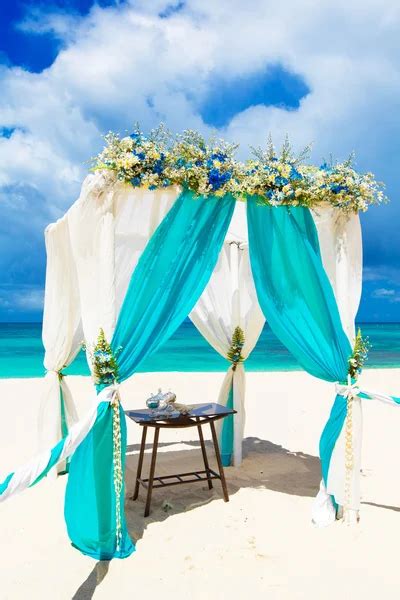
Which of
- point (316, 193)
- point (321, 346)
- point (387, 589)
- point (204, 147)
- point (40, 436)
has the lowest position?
point (387, 589)

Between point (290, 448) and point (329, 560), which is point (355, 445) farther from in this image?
point (290, 448)

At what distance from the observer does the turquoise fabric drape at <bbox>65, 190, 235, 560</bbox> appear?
3.66 metres

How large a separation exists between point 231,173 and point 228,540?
107 inches

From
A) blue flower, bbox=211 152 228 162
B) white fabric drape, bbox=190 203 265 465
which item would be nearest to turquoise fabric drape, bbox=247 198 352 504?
blue flower, bbox=211 152 228 162

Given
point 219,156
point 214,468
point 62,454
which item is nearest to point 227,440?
point 214,468

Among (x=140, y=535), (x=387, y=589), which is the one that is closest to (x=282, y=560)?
(x=387, y=589)

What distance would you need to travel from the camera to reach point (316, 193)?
169 inches

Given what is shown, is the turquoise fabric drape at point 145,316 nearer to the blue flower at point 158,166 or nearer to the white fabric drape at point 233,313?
the blue flower at point 158,166

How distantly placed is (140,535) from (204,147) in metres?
2.94

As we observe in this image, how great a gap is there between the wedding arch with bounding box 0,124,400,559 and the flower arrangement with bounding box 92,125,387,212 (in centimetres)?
1

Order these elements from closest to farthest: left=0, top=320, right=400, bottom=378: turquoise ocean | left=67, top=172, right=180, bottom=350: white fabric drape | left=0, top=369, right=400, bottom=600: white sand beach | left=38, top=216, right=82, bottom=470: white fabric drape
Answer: left=0, top=369, right=400, bottom=600: white sand beach
left=67, top=172, right=180, bottom=350: white fabric drape
left=38, top=216, right=82, bottom=470: white fabric drape
left=0, top=320, right=400, bottom=378: turquoise ocean

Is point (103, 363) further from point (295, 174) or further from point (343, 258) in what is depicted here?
point (343, 258)

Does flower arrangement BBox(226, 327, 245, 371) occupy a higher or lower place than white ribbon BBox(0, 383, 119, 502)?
higher

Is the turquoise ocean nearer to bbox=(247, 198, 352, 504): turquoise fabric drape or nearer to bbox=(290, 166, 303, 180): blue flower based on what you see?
bbox=(247, 198, 352, 504): turquoise fabric drape
